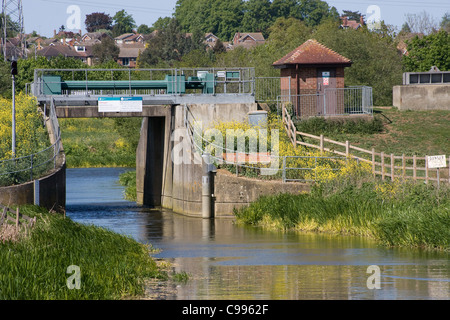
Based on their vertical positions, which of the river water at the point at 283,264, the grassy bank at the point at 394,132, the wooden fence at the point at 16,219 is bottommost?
the river water at the point at 283,264

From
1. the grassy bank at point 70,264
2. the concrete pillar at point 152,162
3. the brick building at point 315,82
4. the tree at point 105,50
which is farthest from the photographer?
Answer: the tree at point 105,50

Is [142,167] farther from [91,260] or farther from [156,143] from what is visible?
[91,260]

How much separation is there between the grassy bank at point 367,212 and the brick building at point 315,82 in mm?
12145

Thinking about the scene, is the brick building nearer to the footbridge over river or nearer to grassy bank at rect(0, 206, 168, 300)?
the footbridge over river

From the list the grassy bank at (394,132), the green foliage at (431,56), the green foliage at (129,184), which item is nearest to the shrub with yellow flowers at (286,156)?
the grassy bank at (394,132)

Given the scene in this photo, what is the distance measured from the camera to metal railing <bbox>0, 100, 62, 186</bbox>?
28.2 metres

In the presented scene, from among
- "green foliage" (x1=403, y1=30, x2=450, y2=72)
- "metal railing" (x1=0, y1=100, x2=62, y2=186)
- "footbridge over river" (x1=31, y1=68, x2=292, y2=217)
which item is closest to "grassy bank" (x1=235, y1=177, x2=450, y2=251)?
"footbridge over river" (x1=31, y1=68, x2=292, y2=217)

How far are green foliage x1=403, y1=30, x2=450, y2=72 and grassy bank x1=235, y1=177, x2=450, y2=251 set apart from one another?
164ft

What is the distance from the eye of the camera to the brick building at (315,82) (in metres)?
42.1

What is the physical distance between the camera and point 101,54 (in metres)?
153

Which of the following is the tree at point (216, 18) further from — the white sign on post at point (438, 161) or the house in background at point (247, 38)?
the white sign on post at point (438, 161)

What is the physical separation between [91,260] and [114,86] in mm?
23595

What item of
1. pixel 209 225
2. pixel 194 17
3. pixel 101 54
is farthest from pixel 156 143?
pixel 194 17

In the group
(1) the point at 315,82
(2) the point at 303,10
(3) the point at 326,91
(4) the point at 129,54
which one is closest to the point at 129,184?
(1) the point at 315,82
